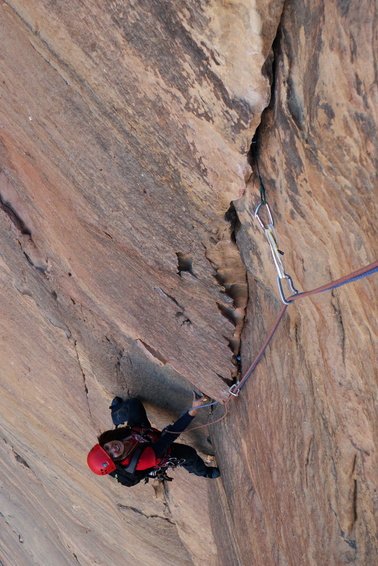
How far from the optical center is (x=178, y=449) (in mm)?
4773

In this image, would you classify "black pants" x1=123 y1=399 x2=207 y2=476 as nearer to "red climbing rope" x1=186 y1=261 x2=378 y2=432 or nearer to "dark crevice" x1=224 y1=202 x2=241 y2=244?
"red climbing rope" x1=186 y1=261 x2=378 y2=432

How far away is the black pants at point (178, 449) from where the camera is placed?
15.6 feet

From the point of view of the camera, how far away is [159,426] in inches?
208

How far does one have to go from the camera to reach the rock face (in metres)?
2.12

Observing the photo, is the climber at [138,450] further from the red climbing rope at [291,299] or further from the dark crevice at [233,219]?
the dark crevice at [233,219]

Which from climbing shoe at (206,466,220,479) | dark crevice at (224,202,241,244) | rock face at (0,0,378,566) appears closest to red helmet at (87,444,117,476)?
rock face at (0,0,378,566)

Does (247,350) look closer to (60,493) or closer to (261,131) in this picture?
(261,131)

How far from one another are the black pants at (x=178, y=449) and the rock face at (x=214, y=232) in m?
0.24

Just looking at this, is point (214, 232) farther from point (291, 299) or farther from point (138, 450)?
point (138, 450)

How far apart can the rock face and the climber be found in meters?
0.28

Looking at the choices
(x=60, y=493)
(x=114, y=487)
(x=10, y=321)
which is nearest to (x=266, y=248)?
(x=10, y=321)

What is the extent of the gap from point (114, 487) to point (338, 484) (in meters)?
3.84

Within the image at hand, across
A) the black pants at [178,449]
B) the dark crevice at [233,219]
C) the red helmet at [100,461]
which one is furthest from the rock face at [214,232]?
the red helmet at [100,461]

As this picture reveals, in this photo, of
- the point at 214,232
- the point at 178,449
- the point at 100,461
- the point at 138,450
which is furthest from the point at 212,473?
the point at 214,232
